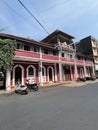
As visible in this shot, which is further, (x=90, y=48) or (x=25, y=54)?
(x=90, y=48)

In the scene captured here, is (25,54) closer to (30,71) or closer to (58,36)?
(30,71)

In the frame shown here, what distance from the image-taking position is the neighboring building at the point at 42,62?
1995cm

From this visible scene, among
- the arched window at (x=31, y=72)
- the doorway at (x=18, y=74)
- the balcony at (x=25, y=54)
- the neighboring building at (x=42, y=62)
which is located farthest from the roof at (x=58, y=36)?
the doorway at (x=18, y=74)

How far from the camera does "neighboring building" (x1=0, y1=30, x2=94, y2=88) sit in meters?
20.0

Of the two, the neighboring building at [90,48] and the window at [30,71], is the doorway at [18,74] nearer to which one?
the window at [30,71]

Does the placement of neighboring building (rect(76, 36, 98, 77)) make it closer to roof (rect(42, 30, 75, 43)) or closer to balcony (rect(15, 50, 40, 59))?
roof (rect(42, 30, 75, 43))

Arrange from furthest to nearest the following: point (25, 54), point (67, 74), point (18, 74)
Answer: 1. point (67, 74)
2. point (18, 74)
3. point (25, 54)

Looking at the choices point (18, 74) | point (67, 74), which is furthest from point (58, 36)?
point (18, 74)

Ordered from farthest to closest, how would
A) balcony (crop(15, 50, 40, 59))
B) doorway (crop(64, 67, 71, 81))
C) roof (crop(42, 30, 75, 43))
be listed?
doorway (crop(64, 67, 71, 81)) → roof (crop(42, 30, 75, 43)) → balcony (crop(15, 50, 40, 59))

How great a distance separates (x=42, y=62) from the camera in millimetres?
24109

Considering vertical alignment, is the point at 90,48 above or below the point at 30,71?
above

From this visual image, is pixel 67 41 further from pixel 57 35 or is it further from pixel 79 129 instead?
pixel 79 129

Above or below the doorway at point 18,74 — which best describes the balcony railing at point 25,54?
above

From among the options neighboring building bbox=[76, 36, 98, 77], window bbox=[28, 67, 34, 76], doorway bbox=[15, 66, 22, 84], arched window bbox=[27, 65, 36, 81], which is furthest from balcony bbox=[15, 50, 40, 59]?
neighboring building bbox=[76, 36, 98, 77]
